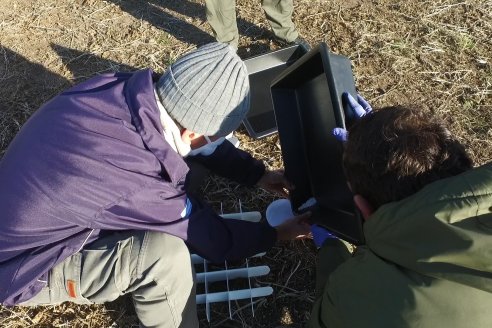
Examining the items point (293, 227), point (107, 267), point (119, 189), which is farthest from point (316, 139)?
point (107, 267)

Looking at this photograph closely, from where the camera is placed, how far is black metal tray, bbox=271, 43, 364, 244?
188cm

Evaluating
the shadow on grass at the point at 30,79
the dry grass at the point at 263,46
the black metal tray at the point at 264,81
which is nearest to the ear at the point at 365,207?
the dry grass at the point at 263,46

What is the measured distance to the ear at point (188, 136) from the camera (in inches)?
66.2

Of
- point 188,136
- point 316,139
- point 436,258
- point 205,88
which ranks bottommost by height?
point 316,139

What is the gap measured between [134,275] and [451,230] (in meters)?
1.14

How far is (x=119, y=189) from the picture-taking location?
5.27ft

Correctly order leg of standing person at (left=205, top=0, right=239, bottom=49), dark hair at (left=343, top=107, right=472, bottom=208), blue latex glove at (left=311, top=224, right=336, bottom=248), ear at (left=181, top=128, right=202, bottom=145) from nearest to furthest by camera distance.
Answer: dark hair at (left=343, top=107, right=472, bottom=208), ear at (left=181, top=128, right=202, bottom=145), blue latex glove at (left=311, top=224, right=336, bottom=248), leg of standing person at (left=205, top=0, right=239, bottom=49)

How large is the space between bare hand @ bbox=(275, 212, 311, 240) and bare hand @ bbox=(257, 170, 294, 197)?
180 millimetres

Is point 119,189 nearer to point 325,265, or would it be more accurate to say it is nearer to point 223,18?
point 325,265

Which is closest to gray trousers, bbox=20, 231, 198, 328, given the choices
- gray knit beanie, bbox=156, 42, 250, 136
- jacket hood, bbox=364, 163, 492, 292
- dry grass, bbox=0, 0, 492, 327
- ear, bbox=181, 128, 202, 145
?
ear, bbox=181, 128, 202, 145

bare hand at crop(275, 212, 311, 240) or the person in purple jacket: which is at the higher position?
the person in purple jacket

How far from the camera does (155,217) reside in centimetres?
172

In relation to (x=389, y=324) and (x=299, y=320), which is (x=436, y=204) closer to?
(x=389, y=324)

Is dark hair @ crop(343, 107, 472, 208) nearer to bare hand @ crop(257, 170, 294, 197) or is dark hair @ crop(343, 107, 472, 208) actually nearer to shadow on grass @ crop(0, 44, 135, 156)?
bare hand @ crop(257, 170, 294, 197)
